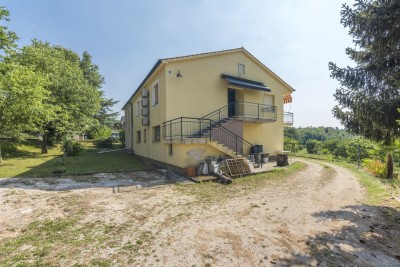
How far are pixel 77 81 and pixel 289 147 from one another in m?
25.6

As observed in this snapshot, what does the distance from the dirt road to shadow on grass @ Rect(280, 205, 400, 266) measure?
0.02 m

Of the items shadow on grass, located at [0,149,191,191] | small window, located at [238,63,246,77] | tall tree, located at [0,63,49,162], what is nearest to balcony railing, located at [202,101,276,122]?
small window, located at [238,63,246,77]

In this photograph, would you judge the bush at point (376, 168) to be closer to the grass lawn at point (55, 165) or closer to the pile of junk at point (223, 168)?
the pile of junk at point (223, 168)

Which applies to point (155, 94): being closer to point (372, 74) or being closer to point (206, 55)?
point (206, 55)

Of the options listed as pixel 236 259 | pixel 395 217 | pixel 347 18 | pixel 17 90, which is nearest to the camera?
pixel 236 259

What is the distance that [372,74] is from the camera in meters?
7.27

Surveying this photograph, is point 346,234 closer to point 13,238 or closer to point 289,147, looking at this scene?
point 13,238

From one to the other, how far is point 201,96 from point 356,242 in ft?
33.3

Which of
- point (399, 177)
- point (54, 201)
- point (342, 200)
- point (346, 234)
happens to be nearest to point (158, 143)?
point (54, 201)

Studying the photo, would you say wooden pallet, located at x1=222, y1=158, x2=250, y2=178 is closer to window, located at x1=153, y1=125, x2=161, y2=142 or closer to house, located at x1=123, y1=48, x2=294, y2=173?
house, located at x1=123, y1=48, x2=294, y2=173

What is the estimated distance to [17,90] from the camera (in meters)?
13.2

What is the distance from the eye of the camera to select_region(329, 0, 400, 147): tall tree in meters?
6.13

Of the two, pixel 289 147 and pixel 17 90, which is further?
→ pixel 289 147

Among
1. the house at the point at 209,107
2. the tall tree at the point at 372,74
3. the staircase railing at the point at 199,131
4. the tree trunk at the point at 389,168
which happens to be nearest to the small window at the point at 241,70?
the house at the point at 209,107
